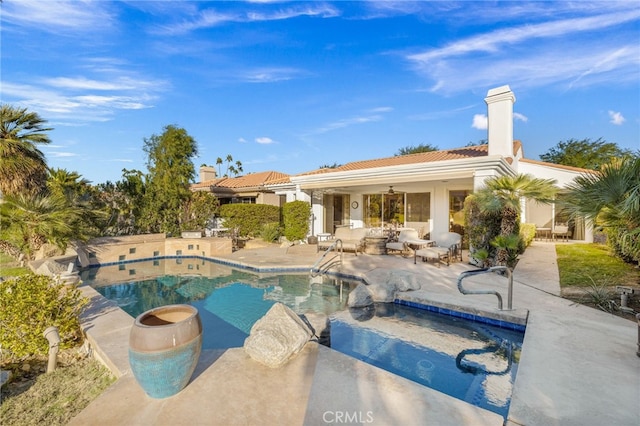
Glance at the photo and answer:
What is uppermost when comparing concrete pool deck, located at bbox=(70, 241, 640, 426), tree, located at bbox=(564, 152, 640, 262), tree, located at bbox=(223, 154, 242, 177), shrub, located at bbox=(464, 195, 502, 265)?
tree, located at bbox=(223, 154, 242, 177)

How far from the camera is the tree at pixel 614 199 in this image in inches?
222

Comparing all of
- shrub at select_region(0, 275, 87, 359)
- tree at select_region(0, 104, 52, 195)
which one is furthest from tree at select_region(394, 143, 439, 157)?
shrub at select_region(0, 275, 87, 359)

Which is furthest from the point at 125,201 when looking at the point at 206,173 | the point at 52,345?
the point at 52,345

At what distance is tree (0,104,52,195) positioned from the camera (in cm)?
1087

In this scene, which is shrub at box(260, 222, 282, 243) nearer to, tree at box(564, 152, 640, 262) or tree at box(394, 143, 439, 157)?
tree at box(564, 152, 640, 262)

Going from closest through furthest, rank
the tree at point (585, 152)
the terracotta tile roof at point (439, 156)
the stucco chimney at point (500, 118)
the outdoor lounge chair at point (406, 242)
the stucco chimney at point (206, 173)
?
the stucco chimney at point (500, 118)
the outdoor lounge chair at point (406, 242)
the terracotta tile roof at point (439, 156)
the stucco chimney at point (206, 173)
the tree at point (585, 152)

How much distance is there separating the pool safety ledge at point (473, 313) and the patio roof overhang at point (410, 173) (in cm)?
660

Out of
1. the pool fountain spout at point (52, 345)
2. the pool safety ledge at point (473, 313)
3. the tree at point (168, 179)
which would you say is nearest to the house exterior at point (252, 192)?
the tree at point (168, 179)

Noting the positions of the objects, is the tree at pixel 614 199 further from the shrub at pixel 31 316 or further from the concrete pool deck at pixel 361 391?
the shrub at pixel 31 316

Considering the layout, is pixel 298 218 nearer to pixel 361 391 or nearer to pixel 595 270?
pixel 595 270

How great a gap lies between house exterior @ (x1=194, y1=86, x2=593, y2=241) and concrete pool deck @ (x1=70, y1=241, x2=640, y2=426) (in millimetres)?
8039

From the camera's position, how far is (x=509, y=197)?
405 inches

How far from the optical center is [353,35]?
15930 millimetres

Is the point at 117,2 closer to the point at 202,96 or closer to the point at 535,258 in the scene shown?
the point at 202,96
